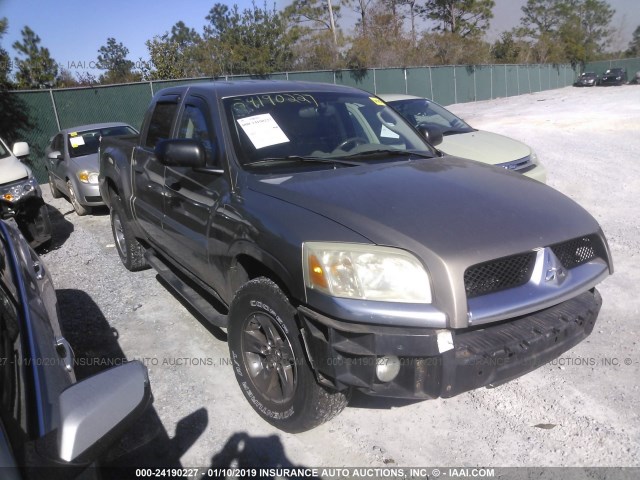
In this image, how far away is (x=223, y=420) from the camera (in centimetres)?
320

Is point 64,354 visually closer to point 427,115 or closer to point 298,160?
point 298,160

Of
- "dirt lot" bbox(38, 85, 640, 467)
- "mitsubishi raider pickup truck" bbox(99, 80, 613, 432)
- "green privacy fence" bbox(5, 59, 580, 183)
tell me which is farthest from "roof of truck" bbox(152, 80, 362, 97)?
"green privacy fence" bbox(5, 59, 580, 183)

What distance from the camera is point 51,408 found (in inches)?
60.7

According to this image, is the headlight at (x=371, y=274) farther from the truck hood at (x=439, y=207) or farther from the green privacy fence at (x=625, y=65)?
the green privacy fence at (x=625, y=65)

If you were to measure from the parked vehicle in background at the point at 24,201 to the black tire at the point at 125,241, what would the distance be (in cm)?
146

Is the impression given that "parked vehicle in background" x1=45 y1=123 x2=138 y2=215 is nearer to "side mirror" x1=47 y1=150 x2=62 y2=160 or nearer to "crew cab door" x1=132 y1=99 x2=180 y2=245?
"side mirror" x1=47 y1=150 x2=62 y2=160

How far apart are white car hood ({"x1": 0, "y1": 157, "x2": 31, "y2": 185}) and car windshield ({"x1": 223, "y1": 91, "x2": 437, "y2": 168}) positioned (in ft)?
14.8

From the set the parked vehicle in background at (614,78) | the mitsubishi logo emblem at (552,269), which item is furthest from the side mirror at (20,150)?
the parked vehicle in background at (614,78)

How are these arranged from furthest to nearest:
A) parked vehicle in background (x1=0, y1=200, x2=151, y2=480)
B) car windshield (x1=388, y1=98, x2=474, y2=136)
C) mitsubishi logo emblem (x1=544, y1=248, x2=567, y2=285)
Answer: car windshield (x1=388, y1=98, x2=474, y2=136) → mitsubishi logo emblem (x1=544, y1=248, x2=567, y2=285) → parked vehicle in background (x1=0, y1=200, x2=151, y2=480)

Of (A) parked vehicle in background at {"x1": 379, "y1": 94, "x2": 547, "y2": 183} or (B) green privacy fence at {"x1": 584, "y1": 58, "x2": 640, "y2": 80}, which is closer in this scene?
(A) parked vehicle in background at {"x1": 379, "y1": 94, "x2": 547, "y2": 183}

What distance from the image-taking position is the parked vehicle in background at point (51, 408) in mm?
1420

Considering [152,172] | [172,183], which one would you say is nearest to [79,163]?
[152,172]

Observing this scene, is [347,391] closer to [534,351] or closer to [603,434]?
[534,351]

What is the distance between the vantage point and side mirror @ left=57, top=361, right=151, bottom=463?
1476 mm
